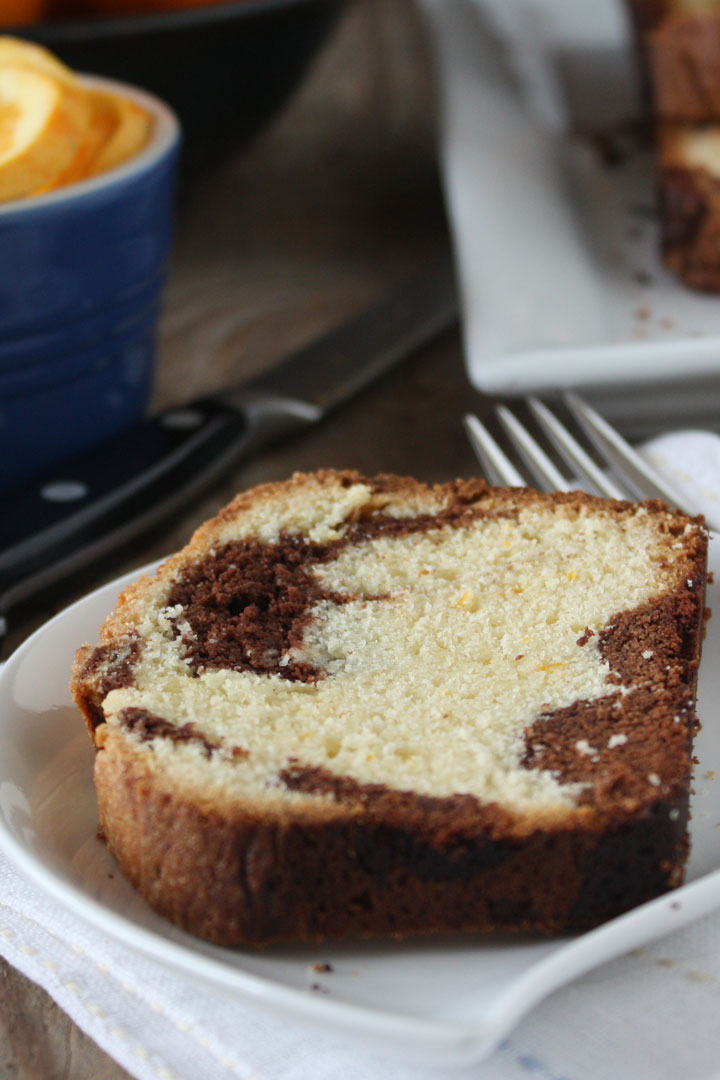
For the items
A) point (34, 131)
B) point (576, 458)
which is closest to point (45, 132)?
point (34, 131)

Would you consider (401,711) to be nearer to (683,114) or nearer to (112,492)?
(112,492)

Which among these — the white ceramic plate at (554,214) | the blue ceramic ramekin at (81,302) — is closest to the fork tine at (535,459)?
the white ceramic plate at (554,214)

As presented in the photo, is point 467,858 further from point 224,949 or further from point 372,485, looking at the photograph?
point 372,485

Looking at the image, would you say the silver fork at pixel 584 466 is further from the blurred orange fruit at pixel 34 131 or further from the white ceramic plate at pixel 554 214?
the blurred orange fruit at pixel 34 131

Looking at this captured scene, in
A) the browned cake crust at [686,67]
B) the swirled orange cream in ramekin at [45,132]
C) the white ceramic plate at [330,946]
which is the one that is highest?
the swirled orange cream in ramekin at [45,132]

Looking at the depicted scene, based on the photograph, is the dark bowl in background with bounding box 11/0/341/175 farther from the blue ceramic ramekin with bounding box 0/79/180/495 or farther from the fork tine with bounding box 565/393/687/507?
the fork tine with bounding box 565/393/687/507

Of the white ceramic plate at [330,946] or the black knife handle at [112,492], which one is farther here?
the black knife handle at [112,492]
